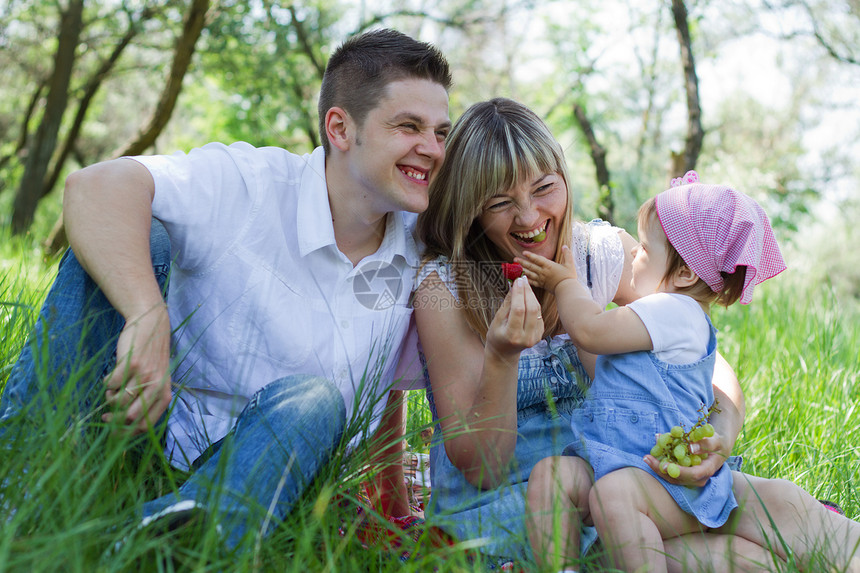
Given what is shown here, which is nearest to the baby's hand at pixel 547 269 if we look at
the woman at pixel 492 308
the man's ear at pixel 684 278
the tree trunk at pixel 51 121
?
the woman at pixel 492 308

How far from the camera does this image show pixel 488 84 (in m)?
16.1

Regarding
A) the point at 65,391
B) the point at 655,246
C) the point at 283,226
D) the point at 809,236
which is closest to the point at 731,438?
the point at 655,246

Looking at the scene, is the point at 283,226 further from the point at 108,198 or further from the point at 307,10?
the point at 307,10

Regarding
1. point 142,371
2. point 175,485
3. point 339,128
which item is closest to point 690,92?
point 339,128

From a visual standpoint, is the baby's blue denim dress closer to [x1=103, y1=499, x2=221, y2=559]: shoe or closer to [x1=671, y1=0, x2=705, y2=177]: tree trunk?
[x1=103, y1=499, x2=221, y2=559]: shoe

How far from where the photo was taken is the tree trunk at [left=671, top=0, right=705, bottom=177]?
5.49m

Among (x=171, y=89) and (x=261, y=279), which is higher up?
(x=171, y=89)

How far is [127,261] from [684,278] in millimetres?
1604

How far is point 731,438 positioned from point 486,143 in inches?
47.9

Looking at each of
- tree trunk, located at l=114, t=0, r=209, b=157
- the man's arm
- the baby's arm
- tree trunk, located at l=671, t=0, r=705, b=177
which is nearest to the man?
the man's arm

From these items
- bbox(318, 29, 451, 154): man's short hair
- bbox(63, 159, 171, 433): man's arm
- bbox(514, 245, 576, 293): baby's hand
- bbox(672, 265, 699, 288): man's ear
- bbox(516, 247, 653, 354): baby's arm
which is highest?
bbox(318, 29, 451, 154): man's short hair

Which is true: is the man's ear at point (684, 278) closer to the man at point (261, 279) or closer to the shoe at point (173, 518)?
the man at point (261, 279)

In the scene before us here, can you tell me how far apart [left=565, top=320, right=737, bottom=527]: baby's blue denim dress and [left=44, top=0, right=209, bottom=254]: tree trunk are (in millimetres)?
5249

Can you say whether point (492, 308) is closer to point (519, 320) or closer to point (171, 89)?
point (519, 320)
